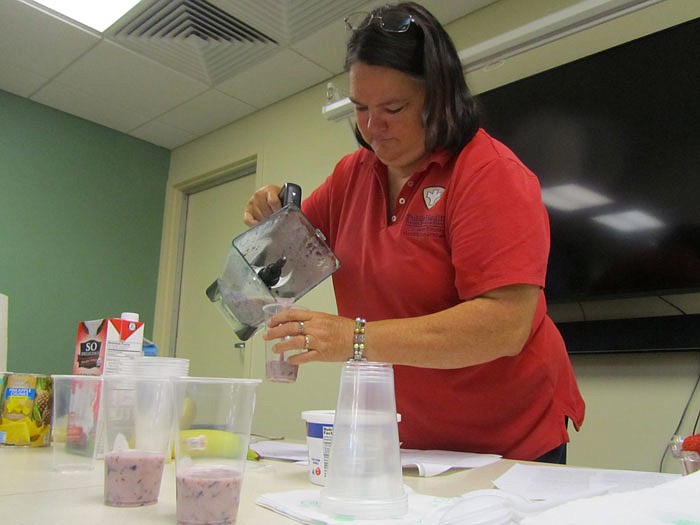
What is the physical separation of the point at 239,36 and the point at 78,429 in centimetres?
225

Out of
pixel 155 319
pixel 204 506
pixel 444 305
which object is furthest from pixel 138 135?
pixel 204 506

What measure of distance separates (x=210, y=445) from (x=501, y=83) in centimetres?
207

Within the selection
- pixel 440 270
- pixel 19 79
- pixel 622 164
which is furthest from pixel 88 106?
pixel 440 270

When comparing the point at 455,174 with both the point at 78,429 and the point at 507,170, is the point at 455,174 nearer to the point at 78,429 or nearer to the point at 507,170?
the point at 507,170

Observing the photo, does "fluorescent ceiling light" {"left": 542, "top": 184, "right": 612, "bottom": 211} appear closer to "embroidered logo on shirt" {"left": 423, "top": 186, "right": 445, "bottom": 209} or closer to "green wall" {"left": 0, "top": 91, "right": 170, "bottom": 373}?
"embroidered logo on shirt" {"left": 423, "top": 186, "right": 445, "bottom": 209}

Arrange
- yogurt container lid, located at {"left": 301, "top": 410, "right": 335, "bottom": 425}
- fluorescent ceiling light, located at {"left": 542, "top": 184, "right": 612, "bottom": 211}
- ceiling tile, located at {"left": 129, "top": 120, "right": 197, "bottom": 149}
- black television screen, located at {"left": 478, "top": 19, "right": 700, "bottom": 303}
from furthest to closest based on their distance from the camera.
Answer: ceiling tile, located at {"left": 129, "top": 120, "right": 197, "bottom": 149} < fluorescent ceiling light, located at {"left": 542, "top": 184, "right": 612, "bottom": 211} < black television screen, located at {"left": 478, "top": 19, "right": 700, "bottom": 303} < yogurt container lid, located at {"left": 301, "top": 410, "right": 335, "bottom": 425}

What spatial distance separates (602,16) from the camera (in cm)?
151

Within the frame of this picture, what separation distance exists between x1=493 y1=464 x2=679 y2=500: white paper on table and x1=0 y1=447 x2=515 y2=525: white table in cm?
4

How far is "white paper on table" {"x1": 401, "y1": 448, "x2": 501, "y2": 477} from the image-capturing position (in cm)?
86

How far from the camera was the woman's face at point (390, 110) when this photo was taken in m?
1.15

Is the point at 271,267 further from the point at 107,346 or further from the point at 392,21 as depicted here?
the point at 392,21

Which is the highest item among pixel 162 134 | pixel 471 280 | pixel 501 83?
pixel 162 134

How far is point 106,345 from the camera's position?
1.13 meters

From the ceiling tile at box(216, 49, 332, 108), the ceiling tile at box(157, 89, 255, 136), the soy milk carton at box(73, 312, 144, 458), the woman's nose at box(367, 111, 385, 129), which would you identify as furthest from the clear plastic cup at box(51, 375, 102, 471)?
the ceiling tile at box(157, 89, 255, 136)
